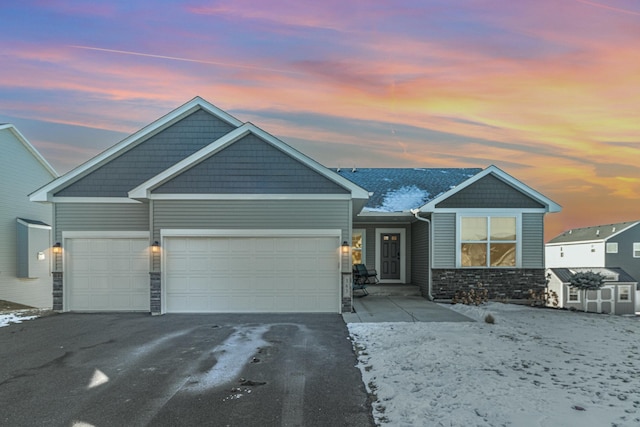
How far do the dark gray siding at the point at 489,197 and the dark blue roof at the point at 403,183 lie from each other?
2022 mm

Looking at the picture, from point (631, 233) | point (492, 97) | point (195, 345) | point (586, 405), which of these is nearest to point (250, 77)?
point (492, 97)

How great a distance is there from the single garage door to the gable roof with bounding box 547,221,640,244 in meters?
28.3

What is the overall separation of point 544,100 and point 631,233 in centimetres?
2381

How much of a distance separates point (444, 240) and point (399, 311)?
11.4ft

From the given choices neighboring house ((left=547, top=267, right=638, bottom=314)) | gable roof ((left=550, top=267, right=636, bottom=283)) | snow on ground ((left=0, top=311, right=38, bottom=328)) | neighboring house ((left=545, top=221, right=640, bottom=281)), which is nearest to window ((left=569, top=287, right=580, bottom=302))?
neighboring house ((left=547, top=267, right=638, bottom=314))

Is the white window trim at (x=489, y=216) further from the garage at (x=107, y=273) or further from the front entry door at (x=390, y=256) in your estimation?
the garage at (x=107, y=273)

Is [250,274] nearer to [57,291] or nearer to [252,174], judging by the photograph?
[252,174]

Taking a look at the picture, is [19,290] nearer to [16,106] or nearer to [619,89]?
[16,106]

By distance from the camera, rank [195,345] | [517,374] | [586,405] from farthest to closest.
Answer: [195,345]
[517,374]
[586,405]

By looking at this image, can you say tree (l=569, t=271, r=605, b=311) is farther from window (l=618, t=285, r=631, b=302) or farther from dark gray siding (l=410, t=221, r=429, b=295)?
window (l=618, t=285, r=631, b=302)

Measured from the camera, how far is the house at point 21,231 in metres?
18.0

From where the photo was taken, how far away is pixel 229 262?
11.5 meters

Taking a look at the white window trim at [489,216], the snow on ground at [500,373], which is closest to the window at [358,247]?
the white window trim at [489,216]

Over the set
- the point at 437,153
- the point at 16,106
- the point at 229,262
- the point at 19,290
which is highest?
the point at 16,106
